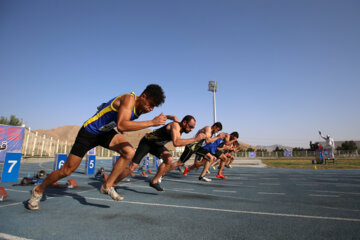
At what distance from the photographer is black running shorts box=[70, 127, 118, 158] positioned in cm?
318

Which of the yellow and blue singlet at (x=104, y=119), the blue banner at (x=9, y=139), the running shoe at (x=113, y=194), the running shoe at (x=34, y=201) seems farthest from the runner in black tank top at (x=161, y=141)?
the blue banner at (x=9, y=139)

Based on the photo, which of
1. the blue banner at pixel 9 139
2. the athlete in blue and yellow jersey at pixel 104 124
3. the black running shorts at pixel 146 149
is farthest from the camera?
the blue banner at pixel 9 139

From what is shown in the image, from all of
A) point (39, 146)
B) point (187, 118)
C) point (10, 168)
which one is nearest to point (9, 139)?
point (39, 146)

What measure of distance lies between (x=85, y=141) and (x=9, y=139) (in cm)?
1622

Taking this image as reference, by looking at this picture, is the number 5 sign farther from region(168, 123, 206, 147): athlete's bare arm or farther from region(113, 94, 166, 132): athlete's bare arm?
region(113, 94, 166, 132): athlete's bare arm

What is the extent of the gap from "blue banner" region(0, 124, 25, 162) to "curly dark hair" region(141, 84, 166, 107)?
54.7 feet

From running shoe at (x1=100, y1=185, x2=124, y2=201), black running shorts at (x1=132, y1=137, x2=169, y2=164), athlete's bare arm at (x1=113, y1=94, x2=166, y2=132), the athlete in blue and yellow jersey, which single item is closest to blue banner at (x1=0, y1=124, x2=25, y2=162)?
black running shorts at (x1=132, y1=137, x2=169, y2=164)

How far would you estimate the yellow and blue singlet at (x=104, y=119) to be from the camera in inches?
124

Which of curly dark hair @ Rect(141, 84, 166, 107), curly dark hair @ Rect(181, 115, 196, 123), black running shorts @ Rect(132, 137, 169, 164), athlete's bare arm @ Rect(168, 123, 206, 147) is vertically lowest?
black running shorts @ Rect(132, 137, 169, 164)

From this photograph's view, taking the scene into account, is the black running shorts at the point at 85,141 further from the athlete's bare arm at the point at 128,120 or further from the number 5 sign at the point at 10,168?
the number 5 sign at the point at 10,168

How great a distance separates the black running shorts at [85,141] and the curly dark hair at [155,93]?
42.4 inches

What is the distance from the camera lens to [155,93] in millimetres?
3102

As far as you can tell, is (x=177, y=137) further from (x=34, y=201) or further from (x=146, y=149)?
(x=34, y=201)

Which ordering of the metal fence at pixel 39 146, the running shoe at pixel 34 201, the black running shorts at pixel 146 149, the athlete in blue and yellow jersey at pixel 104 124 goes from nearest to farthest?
the athlete in blue and yellow jersey at pixel 104 124 → the running shoe at pixel 34 201 → the black running shorts at pixel 146 149 → the metal fence at pixel 39 146
